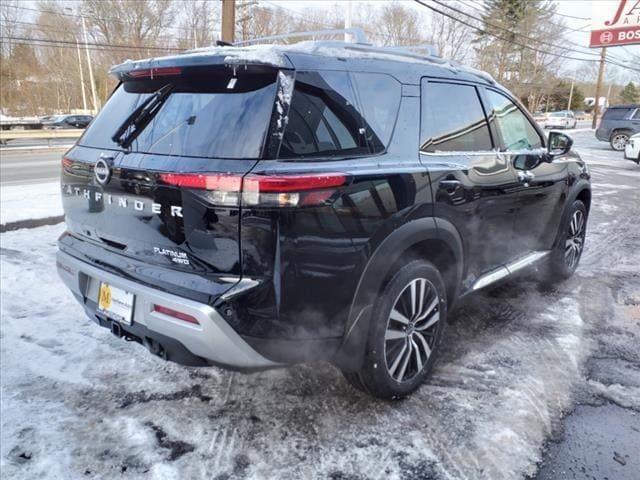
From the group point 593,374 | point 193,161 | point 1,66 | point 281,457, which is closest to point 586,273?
→ point 593,374

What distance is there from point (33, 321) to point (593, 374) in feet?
13.2

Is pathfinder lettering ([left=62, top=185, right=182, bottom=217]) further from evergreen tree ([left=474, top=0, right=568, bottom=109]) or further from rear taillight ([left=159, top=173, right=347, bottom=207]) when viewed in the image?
evergreen tree ([left=474, top=0, right=568, bottom=109])

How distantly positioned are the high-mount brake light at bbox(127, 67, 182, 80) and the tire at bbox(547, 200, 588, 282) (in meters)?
3.63

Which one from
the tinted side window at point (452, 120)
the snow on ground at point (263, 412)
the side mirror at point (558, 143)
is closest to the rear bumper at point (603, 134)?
the side mirror at point (558, 143)

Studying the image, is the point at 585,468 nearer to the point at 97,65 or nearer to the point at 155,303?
the point at 155,303

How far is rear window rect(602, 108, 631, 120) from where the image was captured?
20.2 metres

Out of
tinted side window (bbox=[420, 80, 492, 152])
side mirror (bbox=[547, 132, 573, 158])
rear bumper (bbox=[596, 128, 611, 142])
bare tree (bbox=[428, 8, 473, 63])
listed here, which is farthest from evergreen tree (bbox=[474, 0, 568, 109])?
tinted side window (bbox=[420, 80, 492, 152])

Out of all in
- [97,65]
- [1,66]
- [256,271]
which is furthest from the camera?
[97,65]

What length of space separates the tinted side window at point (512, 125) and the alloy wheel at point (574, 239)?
110 cm

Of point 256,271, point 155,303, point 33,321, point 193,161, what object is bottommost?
point 33,321

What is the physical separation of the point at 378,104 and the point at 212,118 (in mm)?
880

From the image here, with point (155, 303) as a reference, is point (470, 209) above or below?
above

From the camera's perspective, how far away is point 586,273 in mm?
5418

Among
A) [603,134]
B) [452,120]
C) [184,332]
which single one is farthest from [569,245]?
[603,134]
